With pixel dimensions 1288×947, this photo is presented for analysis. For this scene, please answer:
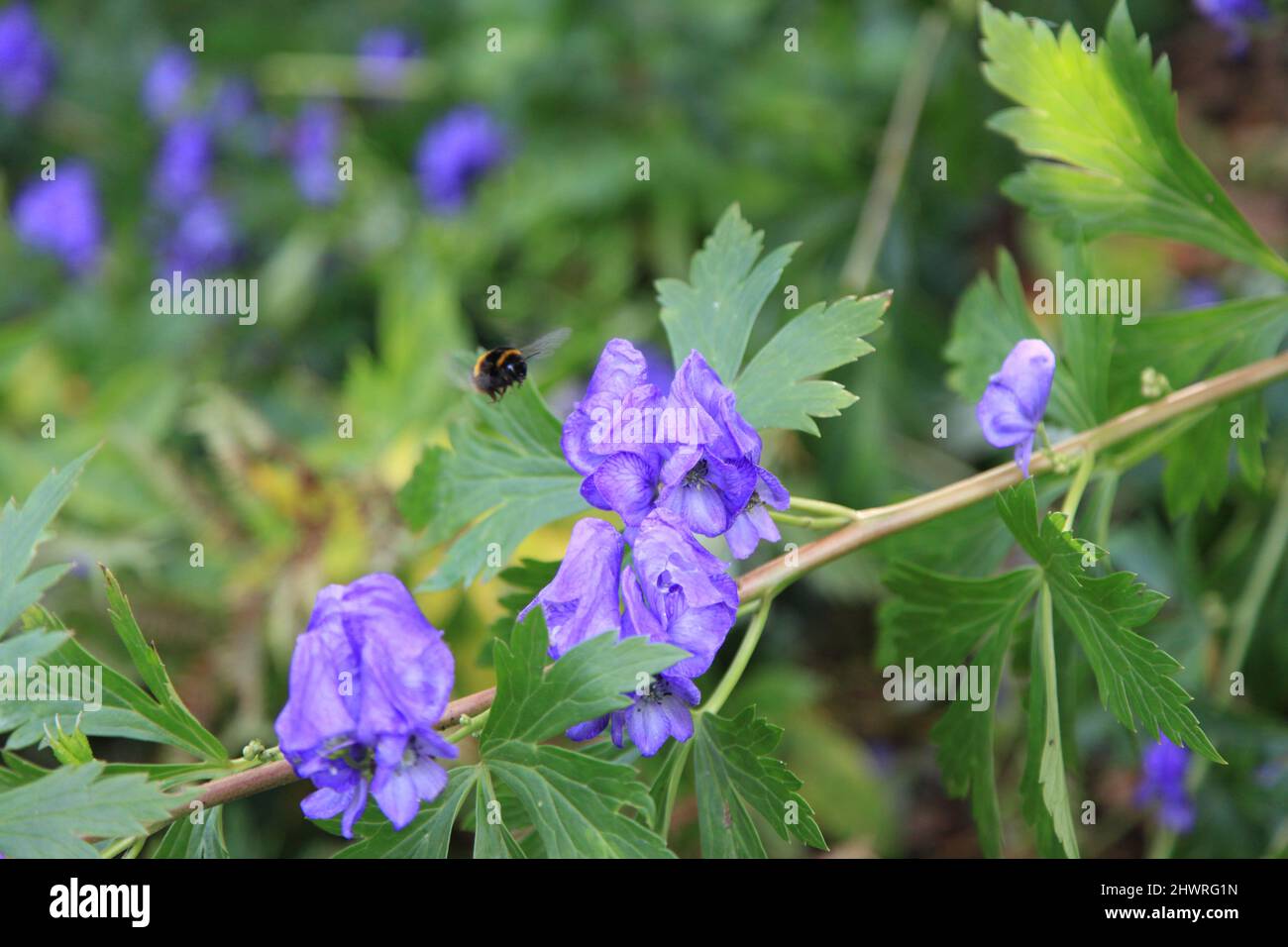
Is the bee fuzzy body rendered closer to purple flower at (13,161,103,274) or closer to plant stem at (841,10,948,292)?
plant stem at (841,10,948,292)

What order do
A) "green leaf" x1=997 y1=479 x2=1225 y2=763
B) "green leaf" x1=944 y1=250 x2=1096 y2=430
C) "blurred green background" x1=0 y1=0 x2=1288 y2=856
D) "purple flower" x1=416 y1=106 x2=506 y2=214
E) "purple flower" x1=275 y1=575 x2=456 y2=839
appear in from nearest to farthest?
"purple flower" x1=275 y1=575 x2=456 y2=839
"green leaf" x1=997 y1=479 x2=1225 y2=763
"green leaf" x1=944 y1=250 x2=1096 y2=430
"blurred green background" x1=0 y1=0 x2=1288 y2=856
"purple flower" x1=416 y1=106 x2=506 y2=214

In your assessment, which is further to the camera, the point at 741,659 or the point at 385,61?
the point at 385,61

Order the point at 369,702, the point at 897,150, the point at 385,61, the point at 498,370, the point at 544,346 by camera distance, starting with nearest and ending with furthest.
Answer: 1. the point at 369,702
2. the point at 498,370
3. the point at 544,346
4. the point at 897,150
5. the point at 385,61

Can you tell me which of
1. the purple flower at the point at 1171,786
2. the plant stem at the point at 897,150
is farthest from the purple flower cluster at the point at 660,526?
the plant stem at the point at 897,150

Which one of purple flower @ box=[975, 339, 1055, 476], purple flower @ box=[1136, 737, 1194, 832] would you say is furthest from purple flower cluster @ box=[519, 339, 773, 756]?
purple flower @ box=[1136, 737, 1194, 832]

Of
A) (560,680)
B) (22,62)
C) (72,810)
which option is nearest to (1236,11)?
(560,680)

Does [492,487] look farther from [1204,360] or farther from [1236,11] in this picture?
[1236,11]

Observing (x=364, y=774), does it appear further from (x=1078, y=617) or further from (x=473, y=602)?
→ (x=473, y=602)
